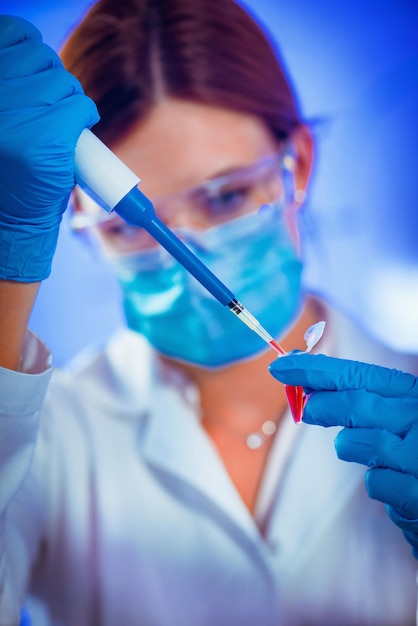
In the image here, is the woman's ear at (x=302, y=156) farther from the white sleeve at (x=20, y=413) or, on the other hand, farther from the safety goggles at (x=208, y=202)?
the white sleeve at (x=20, y=413)

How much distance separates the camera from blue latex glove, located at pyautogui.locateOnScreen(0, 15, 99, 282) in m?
0.77

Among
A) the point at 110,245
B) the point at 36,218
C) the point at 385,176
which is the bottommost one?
the point at 110,245

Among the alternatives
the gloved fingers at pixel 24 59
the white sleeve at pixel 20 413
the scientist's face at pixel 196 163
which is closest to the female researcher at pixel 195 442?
Answer: the scientist's face at pixel 196 163

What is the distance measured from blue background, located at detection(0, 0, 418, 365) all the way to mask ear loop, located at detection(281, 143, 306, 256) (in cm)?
10

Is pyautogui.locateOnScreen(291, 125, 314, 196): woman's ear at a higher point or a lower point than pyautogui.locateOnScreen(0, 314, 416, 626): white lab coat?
higher

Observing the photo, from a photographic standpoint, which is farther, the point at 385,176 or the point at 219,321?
the point at 385,176

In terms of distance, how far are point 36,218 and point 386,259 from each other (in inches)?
35.2

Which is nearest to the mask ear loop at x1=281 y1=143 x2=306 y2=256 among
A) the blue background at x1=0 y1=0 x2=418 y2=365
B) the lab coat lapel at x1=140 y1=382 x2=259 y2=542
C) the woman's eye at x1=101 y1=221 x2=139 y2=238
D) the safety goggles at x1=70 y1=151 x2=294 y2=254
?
the safety goggles at x1=70 y1=151 x2=294 y2=254

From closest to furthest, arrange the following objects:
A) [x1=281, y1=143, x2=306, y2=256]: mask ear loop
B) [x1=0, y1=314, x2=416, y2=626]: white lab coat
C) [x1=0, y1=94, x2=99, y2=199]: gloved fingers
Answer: [x1=0, y1=94, x2=99, y2=199]: gloved fingers
[x1=0, y1=314, x2=416, y2=626]: white lab coat
[x1=281, y1=143, x2=306, y2=256]: mask ear loop

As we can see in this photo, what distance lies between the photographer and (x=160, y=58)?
47.0 inches

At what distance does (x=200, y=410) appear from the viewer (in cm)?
138

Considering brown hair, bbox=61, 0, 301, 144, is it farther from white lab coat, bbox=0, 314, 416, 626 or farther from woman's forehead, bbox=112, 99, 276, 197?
white lab coat, bbox=0, 314, 416, 626

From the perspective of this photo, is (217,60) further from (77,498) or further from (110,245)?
(77,498)

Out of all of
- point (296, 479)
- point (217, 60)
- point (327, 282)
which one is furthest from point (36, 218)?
point (327, 282)
